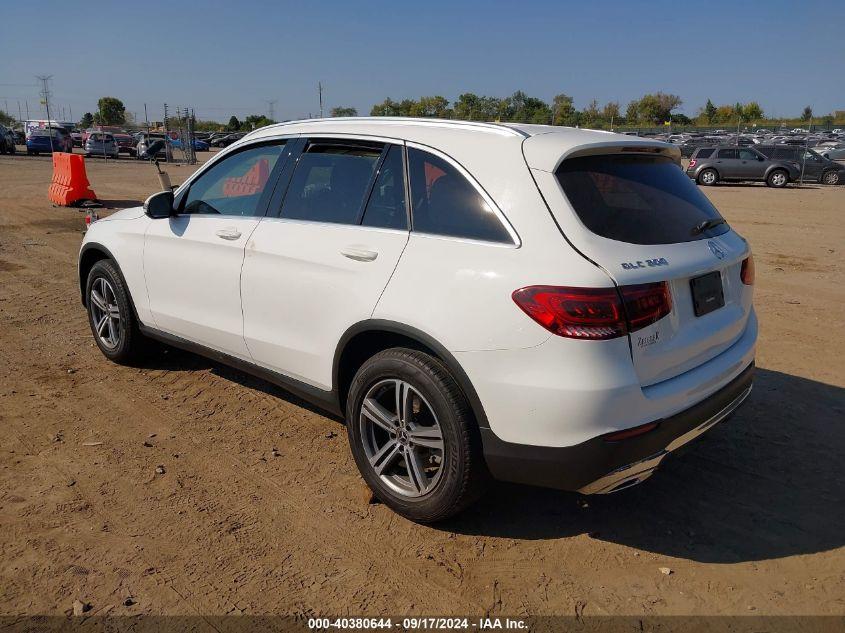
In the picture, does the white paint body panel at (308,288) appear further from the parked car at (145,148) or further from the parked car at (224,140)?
the parked car at (224,140)

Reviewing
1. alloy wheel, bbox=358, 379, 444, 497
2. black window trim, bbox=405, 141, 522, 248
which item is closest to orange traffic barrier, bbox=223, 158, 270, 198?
black window trim, bbox=405, 141, 522, 248

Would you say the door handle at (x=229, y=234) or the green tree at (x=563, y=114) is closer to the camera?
the door handle at (x=229, y=234)

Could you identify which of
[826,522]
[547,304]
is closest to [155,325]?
[547,304]

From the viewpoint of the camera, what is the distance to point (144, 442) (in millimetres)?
4078

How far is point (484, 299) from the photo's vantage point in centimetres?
279

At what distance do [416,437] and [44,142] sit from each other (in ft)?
140

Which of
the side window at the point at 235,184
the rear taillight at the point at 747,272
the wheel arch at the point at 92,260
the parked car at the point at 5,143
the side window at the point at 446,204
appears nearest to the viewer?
the side window at the point at 446,204

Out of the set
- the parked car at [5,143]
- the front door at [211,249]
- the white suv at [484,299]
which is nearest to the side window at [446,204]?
the white suv at [484,299]

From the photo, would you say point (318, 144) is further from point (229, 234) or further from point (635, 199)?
point (635, 199)

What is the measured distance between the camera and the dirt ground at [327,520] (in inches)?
110

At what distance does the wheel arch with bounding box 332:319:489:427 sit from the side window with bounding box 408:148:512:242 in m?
0.49

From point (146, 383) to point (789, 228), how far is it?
13.0m

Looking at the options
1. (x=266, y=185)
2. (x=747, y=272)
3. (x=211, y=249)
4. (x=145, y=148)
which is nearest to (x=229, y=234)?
(x=211, y=249)

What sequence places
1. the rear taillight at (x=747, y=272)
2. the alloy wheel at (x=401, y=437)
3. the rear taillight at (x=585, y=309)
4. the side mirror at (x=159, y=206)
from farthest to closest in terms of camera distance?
the side mirror at (x=159, y=206) → the rear taillight at (x=747, y=272) → the alloy wheel at (x=401, y=437) → the rear taillight at (x=585, y=309)
